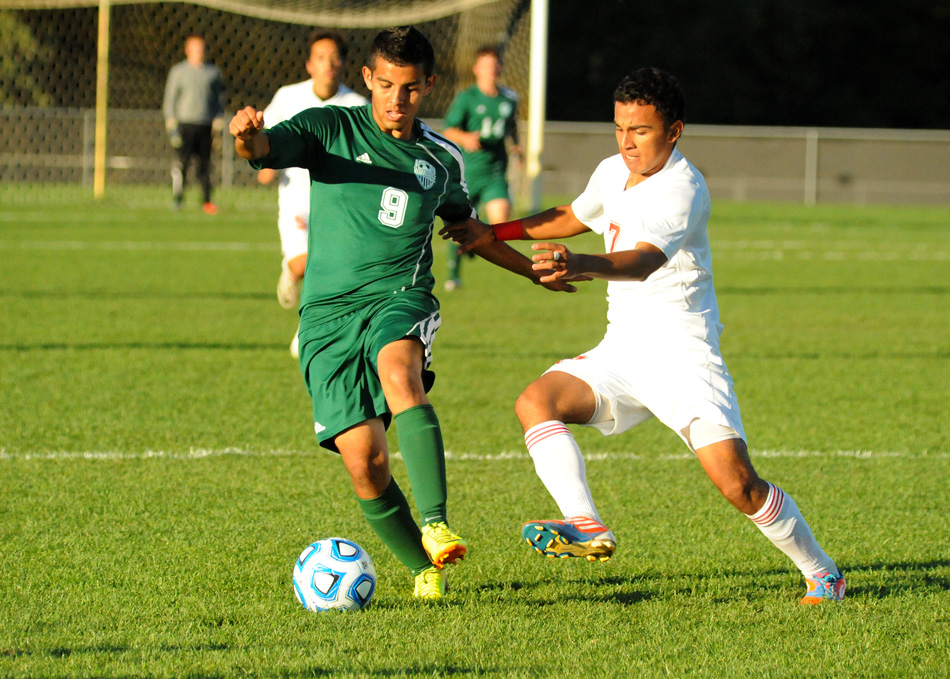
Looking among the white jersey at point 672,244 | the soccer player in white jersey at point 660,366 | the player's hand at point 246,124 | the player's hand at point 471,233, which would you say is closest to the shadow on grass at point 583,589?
the soccer player in white jersey at point 660,366

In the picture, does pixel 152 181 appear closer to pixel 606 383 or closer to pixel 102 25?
pixel 102 25

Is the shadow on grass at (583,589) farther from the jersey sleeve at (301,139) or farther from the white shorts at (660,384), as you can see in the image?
the jersey sleeve at (301,139)

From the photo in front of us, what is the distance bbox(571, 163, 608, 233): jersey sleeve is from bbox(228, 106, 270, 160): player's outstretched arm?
102cm

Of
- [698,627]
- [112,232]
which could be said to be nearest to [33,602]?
[698,627]

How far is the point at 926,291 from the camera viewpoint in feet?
39.4

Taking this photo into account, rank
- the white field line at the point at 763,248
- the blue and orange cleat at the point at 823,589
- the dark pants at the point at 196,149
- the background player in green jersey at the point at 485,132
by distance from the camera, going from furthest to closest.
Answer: the dark pants at the point at 196,149
the white field line at the point at 763,248
the background player in green jersey at the point at 485,132
the blue and orange cleat at the point at 823,589

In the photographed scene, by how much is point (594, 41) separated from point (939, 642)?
3368 cm

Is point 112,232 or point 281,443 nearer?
point 281,443

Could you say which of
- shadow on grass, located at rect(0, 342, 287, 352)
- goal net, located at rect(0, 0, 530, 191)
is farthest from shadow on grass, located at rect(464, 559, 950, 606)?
goal net, located at rect(0, 0, 530, 191)

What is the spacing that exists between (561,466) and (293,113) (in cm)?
463

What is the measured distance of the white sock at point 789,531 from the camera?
345 centimetres

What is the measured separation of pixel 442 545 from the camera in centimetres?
316

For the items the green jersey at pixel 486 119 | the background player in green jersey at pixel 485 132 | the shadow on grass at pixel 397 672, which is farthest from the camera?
the green jersey at pixel 486 119

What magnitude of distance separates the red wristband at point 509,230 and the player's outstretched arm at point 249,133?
0.84 m
